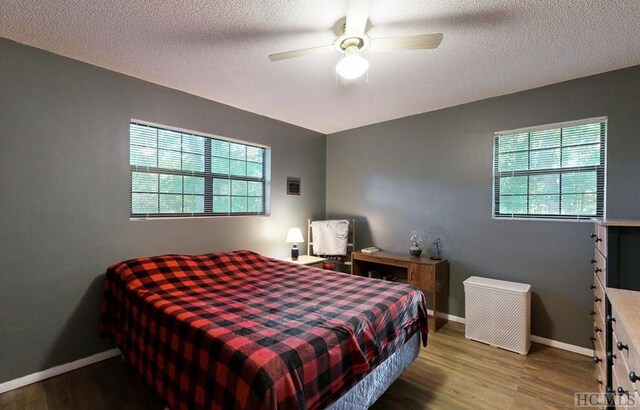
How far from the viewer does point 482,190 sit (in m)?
3.12

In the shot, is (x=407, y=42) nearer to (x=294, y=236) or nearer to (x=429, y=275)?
(x=429, y=275)

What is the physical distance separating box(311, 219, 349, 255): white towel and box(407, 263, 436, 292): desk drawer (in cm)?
100

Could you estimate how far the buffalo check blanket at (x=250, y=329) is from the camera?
1.24 metres

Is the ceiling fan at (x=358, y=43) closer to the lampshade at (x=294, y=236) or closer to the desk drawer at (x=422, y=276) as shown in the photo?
the desk drawer at (x=422, y=276)

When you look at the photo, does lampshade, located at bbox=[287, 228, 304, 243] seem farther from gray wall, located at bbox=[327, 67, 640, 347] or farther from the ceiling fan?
the ceiling fan

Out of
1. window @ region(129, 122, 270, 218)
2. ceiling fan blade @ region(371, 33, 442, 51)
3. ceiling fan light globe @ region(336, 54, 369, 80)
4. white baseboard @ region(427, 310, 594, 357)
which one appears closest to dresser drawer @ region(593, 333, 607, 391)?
white baseboard @ region(427, 310, 594, 357)

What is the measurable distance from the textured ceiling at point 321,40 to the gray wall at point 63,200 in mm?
210


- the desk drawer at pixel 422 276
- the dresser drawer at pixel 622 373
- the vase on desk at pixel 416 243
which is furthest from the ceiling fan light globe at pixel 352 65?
the vase on desk at pixel 416 243

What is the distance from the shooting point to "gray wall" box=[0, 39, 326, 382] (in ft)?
6.79

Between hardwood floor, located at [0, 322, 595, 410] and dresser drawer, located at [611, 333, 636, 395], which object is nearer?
dresser drawer, located at [611, 333, 636, 395]

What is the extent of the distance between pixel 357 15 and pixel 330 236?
2827 mm

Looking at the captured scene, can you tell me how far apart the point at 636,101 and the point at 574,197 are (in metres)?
0.86

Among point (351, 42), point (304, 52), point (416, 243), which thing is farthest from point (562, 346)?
point (304, 52)

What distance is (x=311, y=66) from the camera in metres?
2.37
